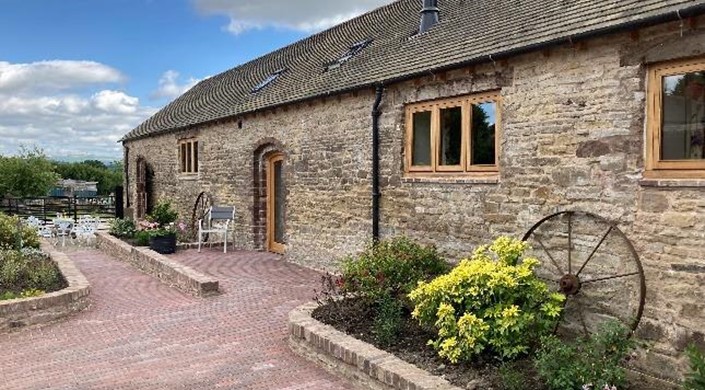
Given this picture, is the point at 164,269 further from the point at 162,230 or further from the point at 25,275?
the point at 162,230

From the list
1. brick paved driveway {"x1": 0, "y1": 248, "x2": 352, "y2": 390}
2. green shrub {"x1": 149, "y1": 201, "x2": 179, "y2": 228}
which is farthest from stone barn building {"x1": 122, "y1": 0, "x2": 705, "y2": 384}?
brick paved driveway {"x1": 0, "y1": 248, "x2": 352, "y2": 390}

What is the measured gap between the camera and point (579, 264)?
628 centimetres

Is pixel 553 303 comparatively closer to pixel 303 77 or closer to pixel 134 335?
pixel 134 335

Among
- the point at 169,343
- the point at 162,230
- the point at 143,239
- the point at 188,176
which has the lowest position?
the point at 169,343

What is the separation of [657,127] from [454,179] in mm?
3000

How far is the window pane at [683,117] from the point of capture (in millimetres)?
5312

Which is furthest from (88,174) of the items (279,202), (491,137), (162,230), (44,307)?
(491,137)

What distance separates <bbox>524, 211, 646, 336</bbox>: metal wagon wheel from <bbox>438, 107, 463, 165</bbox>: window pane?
1.92 meters

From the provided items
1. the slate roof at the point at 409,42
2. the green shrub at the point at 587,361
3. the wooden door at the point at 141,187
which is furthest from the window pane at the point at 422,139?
the wooden door at the point at 141,187

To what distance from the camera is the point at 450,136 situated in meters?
8.34

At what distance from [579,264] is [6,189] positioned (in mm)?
41703

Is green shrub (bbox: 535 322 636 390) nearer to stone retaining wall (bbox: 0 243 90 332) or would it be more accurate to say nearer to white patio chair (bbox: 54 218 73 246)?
stone retaining wall (bbox: 0 243 90 332)

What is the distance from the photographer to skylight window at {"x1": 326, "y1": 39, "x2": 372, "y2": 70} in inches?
505

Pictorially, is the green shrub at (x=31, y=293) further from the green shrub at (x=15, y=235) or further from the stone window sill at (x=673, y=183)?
the stone window sill at (x=673, y=183)
